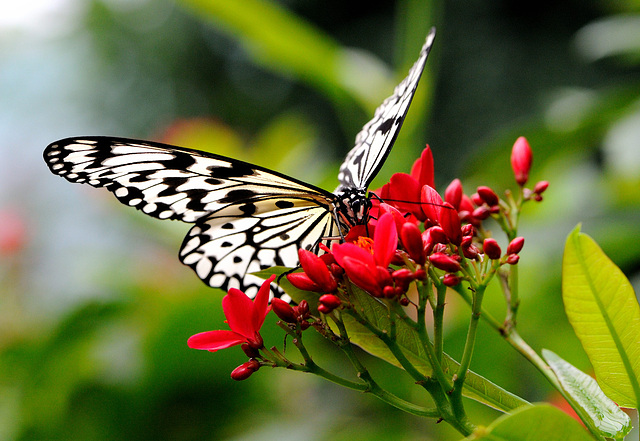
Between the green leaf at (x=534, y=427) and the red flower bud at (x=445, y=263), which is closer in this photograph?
the green leaf at (x=534, y=427)

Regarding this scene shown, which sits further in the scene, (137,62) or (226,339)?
(137,62)

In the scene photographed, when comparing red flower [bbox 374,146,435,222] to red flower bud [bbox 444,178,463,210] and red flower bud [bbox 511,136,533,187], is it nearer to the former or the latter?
red flower bud [bbox 444,178,463,210]

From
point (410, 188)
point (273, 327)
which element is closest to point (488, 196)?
point (410, 188)

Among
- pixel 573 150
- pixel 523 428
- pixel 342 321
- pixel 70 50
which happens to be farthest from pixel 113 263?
pixel 70 50

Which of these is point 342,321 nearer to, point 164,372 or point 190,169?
point 190,169

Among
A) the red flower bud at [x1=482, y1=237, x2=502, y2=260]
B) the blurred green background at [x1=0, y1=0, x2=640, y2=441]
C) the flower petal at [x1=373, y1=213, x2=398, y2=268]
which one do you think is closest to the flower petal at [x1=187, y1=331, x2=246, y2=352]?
the flower petal at [x1=373, y1=213, x2=398, y2=268]

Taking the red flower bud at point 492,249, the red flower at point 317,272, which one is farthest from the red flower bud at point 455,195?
the red flower at point 317,272

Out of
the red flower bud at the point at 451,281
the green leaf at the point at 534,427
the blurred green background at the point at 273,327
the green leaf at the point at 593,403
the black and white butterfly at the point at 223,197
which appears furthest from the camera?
the blurred green background at the point at 273,327

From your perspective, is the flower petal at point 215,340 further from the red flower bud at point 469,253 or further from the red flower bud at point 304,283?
the red flower bud at point 469,253
